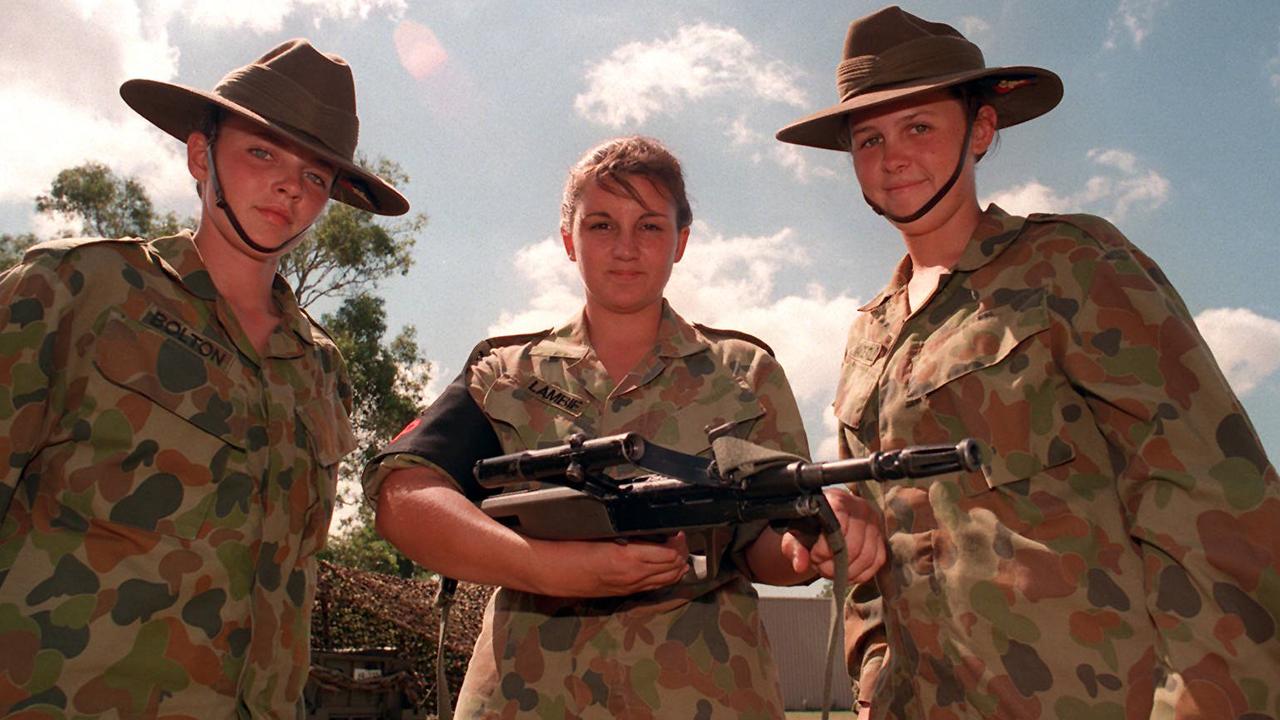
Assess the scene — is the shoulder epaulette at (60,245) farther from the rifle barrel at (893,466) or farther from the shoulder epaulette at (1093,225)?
the shoulder epaulette at (1093,225)

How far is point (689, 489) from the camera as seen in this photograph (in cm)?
277

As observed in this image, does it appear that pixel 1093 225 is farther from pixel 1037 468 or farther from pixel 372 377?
pixel 372 377

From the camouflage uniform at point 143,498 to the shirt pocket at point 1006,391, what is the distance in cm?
256

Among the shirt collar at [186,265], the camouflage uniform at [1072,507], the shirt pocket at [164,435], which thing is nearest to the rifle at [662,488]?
the camouflage uniform at [1072,507]

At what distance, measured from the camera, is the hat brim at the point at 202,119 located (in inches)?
167

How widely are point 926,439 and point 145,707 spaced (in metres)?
2.74

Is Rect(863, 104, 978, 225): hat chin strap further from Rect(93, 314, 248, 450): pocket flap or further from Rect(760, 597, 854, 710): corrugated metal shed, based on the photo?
Rect(760, 597, 854, 710): corrugated metal shed

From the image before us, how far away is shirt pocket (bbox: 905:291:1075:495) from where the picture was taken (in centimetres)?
300

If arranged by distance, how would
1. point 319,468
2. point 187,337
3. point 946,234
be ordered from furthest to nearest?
point 319,468
point 187,337
point 946,234

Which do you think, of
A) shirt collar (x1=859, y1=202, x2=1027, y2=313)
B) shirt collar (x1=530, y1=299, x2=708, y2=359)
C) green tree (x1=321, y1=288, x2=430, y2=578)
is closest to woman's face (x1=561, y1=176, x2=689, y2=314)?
shirt collar (x1=530, y1=299, x2=708, y2=359)

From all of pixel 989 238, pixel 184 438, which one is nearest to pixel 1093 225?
pixel 989 238

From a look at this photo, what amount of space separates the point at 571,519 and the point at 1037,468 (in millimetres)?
1389

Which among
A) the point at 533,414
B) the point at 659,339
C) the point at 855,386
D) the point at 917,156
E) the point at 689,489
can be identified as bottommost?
the point at 689,489

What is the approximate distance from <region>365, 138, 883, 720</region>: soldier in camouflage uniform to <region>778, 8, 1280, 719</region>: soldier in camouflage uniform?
38 cm
